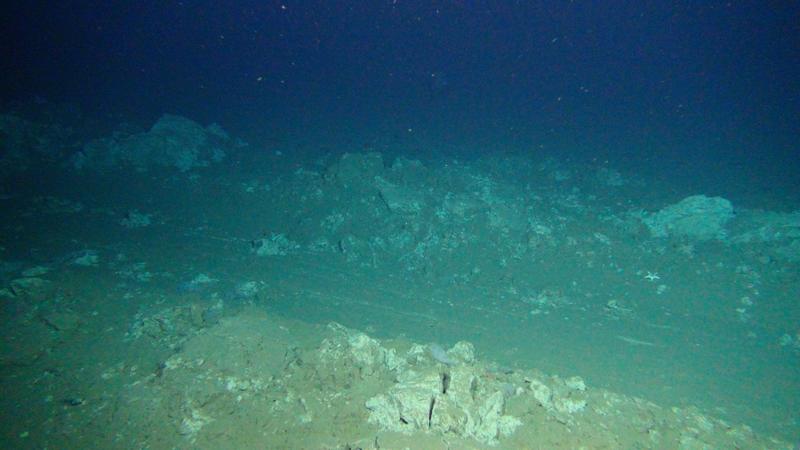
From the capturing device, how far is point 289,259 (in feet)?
29.6

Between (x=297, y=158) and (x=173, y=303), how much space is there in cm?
787

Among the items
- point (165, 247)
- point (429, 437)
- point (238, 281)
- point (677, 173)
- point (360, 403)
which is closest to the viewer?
point (429, 437)

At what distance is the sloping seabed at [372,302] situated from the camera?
14.0 feet

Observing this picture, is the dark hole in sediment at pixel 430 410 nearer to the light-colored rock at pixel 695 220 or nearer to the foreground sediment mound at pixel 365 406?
the foreground sediment mound at pixel 365 406

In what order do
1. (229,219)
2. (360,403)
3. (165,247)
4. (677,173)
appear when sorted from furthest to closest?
1. (677,173)
2. (229,219)
3. (165,247)
4. (360,403)

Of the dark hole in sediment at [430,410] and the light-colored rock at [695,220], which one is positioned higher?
the light-colored rock at [695,220]

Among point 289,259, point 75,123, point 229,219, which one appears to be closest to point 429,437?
point 289,259

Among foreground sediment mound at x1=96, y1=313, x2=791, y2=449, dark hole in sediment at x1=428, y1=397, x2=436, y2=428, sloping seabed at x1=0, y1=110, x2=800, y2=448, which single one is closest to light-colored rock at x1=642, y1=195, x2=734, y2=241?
sloping seabed at x1=0, y1=110, x2=800, y2=448

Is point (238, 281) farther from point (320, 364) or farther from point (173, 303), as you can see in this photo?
point (320, 364)

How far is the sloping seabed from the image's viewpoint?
4281 millimetres

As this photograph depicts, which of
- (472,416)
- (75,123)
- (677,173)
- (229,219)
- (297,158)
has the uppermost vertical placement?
(677,173)

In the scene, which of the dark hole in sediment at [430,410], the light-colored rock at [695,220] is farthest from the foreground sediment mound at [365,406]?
the light-colored rock at [695,220]

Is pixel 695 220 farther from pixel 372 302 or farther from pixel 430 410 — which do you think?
pixel 430 410

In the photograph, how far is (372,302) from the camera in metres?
7.91
